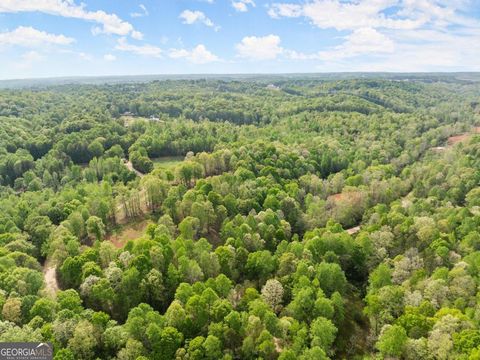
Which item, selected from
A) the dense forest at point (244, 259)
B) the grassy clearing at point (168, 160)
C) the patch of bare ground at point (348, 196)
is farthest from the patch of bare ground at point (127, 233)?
the grassy clearing at point (168, 160)

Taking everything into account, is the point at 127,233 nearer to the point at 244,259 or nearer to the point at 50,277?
the point at 50,277

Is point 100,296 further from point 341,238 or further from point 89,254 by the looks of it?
point 341,238

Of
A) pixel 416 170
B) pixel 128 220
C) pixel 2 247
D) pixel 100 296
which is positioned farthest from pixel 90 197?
pixel 416 170

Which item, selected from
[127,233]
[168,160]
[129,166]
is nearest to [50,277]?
[127,233]

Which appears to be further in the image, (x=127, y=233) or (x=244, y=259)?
(x=127, y=233)

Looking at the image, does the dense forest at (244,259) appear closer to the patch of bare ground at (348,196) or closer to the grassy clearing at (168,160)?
the patch of bare ground at (348,196)

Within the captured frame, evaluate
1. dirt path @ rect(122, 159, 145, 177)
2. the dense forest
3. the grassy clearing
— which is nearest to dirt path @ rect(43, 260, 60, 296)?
the dense forest
